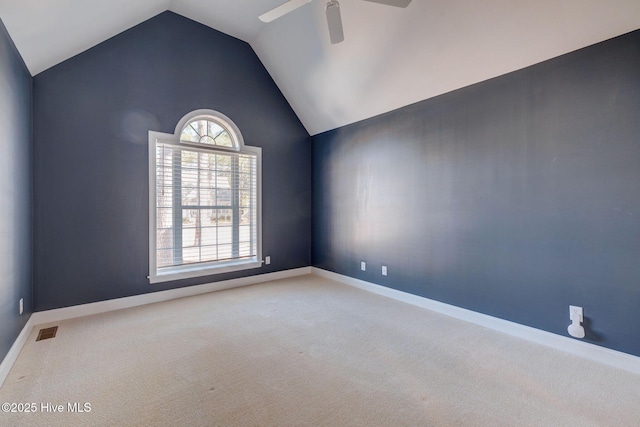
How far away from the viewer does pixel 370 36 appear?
3.11 metres

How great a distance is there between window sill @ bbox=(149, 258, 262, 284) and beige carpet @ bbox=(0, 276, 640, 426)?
0.64 metres

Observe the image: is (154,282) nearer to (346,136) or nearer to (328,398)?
(328,398)

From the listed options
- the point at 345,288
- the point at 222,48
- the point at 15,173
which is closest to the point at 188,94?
the point at 222,48

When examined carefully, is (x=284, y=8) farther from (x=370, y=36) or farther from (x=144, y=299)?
(x=144, y=299)

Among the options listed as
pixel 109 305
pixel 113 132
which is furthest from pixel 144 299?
pixel 113 132

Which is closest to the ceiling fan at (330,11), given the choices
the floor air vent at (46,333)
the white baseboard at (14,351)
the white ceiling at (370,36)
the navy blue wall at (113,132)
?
the white ceiling at (370,36)

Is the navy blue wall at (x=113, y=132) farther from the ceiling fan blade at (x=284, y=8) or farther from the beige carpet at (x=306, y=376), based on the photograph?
the ceiling fan blade at (x=284, y=8)

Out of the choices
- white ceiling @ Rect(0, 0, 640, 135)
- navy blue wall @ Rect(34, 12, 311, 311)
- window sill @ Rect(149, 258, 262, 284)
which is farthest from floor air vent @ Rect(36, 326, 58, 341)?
white ceiling @ Rect(0, 0, 640, 135)

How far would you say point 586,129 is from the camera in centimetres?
230

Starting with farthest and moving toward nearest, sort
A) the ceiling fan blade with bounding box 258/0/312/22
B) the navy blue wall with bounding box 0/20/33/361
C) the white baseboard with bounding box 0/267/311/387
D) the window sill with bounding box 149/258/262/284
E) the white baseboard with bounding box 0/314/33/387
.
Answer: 1. the window sill with bounding box 149/258/262/284
2. the white baseboard with bounding box 0/267/311/387
3. the navy blue wall with bounding box 0/20/33/361
4. the white baseboard with bounding box 0/314/33/387
5. the ceiling fan blade with bounding box 258/0/312/22

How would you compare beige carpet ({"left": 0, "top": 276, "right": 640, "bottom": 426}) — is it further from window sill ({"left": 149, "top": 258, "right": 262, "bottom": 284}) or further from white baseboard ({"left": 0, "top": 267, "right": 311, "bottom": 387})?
window sill ({"left": 149, "top": 258, "right": 262, "bottom": 284})

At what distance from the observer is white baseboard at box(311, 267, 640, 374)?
7.11ft

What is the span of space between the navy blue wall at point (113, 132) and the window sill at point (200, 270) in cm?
10

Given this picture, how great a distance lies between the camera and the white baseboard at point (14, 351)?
1987mm
